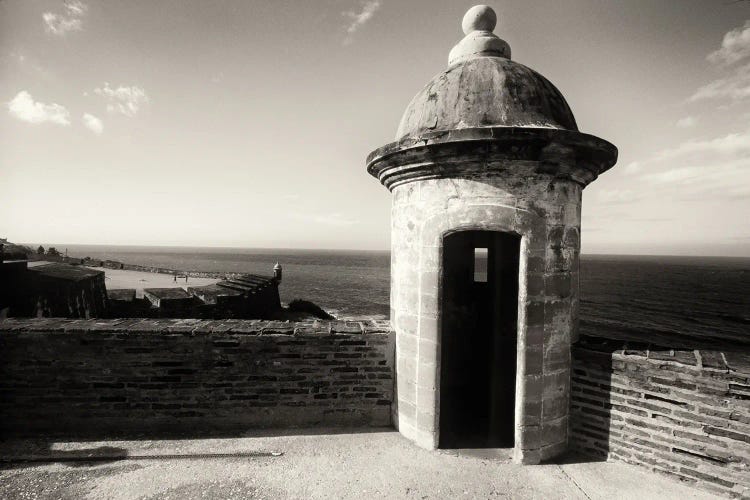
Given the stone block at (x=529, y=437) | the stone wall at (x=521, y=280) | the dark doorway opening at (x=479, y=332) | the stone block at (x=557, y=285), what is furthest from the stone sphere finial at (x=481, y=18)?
the stone block at (x=529, y=437)

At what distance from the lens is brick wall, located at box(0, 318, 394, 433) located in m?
3.84

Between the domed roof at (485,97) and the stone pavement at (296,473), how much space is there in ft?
10.1

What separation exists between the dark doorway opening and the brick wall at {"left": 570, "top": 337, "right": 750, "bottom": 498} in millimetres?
1283

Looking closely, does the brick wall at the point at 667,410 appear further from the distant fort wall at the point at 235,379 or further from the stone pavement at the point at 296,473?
the stone pavement at the point at 296,473

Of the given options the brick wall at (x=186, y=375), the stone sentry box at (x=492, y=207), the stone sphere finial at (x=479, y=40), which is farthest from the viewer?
the stone sphere finial at (x=479, y=40)

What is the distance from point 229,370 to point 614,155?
445 cm

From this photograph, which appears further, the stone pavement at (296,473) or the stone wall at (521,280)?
the stone wall at (521,280)

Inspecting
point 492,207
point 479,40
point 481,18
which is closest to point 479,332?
point 492,207

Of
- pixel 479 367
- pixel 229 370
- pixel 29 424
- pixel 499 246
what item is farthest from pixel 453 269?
pixel 29 424

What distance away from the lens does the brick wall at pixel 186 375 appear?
151 inches

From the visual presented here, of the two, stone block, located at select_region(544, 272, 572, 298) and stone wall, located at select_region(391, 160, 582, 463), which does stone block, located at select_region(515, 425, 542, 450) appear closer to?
stone wall, located at select_region(391, 160, 582, 463)

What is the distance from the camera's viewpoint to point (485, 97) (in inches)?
141

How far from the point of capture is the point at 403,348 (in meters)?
3.94

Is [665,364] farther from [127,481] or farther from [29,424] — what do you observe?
[29,424]
